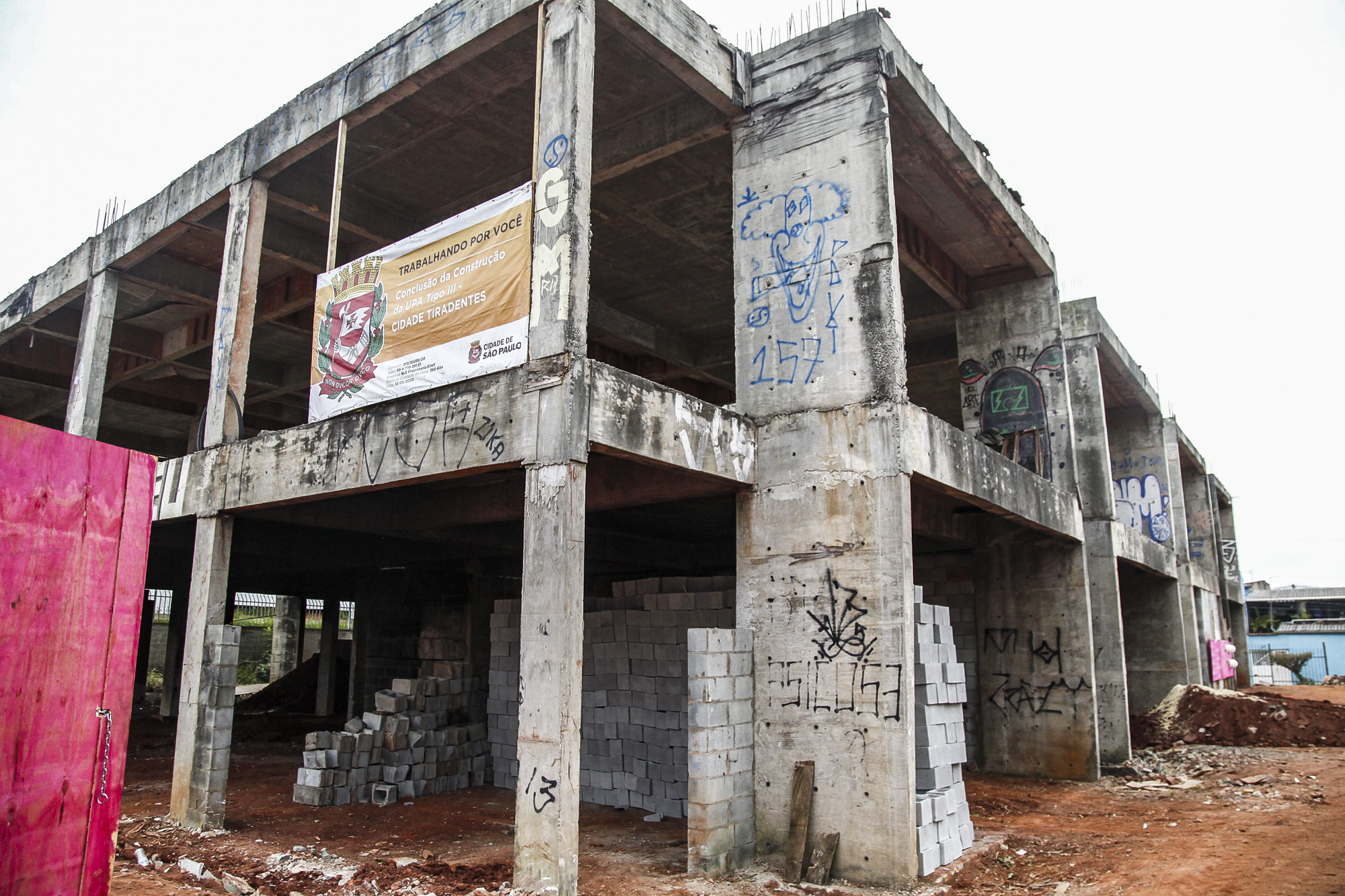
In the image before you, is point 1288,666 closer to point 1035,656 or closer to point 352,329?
point 1035,656

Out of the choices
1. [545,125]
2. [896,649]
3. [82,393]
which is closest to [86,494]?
[545,125]

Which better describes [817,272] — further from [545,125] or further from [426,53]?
[426,53]

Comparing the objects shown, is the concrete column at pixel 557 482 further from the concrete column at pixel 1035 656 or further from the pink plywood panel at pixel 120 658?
the concrete column at pixel 1035 656

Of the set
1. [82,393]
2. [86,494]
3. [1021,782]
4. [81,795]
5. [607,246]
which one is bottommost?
[1021,782]

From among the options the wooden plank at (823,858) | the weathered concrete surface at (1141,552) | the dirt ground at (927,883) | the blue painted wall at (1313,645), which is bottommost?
the dirt ground at (927,883)

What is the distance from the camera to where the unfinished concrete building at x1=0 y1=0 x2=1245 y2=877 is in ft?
25.6

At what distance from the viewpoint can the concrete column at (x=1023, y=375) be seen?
13.7 meters

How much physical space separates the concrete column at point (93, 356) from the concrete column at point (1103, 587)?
1527 centimetres

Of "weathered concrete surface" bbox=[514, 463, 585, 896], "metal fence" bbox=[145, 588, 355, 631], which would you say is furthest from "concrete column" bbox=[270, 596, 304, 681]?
"weathered concrete surface" bbox=[514, 463, 585, 896]

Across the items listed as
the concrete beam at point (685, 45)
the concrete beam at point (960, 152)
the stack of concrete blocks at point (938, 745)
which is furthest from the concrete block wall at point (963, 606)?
the concrete beam at point (685, 45)

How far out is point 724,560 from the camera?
669 inches

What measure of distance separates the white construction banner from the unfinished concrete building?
0.76 feet

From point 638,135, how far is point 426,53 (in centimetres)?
261

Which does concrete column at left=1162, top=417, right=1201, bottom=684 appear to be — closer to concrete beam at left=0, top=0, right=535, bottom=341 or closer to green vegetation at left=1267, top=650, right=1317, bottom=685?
concrete beam at left=0, top=0, right=535, bottom=341
